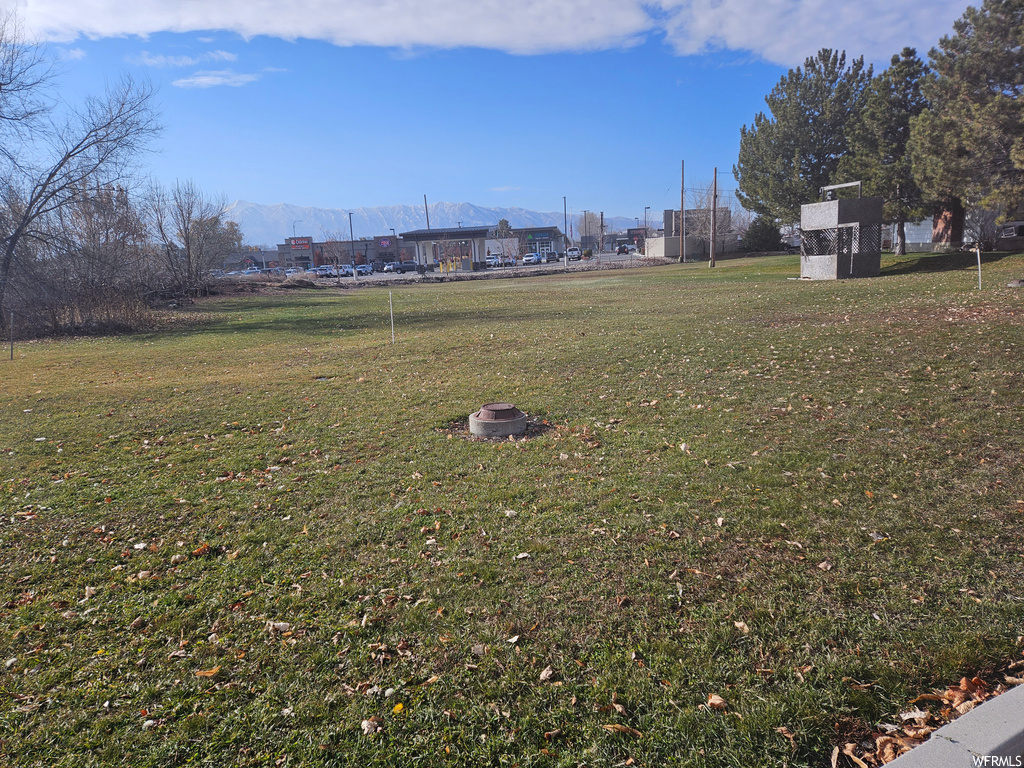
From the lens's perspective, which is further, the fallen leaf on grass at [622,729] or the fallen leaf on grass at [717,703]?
the fallen leaf on grass at [717,703]

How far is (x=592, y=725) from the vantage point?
9.85 feet

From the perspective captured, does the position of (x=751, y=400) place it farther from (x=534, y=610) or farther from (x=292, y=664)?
(x=292, y=664)

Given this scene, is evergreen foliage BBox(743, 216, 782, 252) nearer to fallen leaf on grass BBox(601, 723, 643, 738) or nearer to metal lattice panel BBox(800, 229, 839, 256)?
metal lattice panel BBox(800, 229, 839, 256)

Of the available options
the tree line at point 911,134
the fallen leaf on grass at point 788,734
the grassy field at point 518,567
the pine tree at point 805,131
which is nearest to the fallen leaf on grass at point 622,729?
the grassy field at point 518,567


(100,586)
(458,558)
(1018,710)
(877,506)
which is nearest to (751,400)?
(877,506)

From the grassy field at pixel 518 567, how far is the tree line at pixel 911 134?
20459 mm

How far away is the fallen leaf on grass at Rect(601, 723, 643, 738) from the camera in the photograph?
2.93 metres

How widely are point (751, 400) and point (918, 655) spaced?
18.1ft

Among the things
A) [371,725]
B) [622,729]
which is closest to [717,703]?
[622,729]

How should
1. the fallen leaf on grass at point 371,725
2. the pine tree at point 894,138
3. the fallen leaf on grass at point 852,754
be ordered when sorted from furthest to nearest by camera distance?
the pine tree at point 894,138 < the fallen leaf on grass at point 371,725 < the fallen leaf on grass at point 852,754

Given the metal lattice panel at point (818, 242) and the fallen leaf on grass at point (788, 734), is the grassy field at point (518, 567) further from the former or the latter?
the metal lattice panel at point (818, 242)

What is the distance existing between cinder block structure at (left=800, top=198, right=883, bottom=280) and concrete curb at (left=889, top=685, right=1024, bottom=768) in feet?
92.4

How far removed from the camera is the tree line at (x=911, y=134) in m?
25.2

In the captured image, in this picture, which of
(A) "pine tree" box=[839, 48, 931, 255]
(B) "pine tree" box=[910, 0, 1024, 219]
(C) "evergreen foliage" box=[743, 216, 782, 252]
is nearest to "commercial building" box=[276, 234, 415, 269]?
(C) "evergreen foliage" box=[743, 216, 782, 252]
